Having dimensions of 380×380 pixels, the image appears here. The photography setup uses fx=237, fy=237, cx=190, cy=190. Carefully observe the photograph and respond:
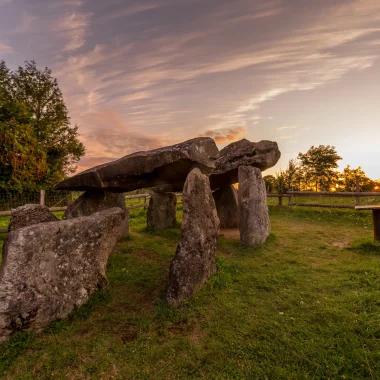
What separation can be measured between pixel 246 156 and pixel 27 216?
6619mm

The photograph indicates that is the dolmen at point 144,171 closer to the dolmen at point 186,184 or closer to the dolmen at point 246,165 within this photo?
the dolmen at point 186,184

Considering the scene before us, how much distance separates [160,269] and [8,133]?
1618 centimetres

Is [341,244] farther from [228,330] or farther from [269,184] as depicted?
[269,184]

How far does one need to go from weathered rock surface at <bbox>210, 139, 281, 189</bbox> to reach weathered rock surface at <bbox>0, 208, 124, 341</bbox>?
521 cm

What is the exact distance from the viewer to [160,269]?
19.6 ft

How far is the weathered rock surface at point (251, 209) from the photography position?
7539 mm

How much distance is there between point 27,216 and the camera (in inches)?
205

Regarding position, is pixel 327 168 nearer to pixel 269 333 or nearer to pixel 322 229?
pixel 322 229

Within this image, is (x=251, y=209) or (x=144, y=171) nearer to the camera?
(x=144, y=171)

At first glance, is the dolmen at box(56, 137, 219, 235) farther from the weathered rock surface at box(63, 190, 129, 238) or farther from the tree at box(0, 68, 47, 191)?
the tree at box(0, 68, 47, 191)

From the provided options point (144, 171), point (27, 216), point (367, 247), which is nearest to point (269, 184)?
point (367, 247)

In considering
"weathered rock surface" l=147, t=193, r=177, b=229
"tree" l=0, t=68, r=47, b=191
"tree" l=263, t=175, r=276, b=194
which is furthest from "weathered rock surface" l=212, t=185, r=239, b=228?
"tree" l=0, t=68, r=47, b=191

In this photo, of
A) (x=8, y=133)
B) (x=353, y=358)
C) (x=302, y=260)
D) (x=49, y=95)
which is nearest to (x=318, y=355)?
(x=353, y=358)

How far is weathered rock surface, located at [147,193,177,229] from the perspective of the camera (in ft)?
33.7
